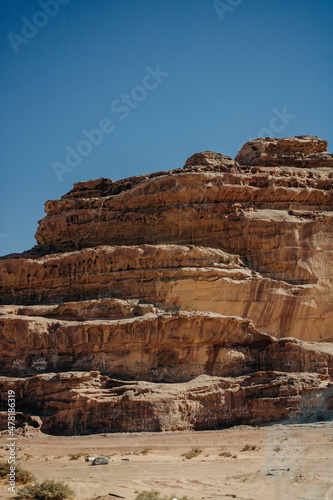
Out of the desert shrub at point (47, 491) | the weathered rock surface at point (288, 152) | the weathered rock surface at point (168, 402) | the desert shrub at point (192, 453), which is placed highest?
the weathered rock surface at point (288, 152)

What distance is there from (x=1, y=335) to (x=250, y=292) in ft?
40.1

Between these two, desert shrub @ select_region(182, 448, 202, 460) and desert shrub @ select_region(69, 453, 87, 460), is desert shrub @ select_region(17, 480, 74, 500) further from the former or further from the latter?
desert shrub @ select_region(182, 448, 202, 460)

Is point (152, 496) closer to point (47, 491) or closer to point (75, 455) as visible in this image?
point (47, 491)

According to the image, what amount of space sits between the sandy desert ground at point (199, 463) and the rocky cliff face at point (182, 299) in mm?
1639

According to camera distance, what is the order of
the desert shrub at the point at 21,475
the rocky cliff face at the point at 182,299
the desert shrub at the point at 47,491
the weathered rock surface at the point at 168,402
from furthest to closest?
1. the rocky cliff face at the point at 182,299
2. the weathered rock surface at the point at 168,402
3. the desert shrub at the point at 21,475
4. the desert shrub at the point at 47,491

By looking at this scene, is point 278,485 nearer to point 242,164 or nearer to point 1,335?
point 1,335

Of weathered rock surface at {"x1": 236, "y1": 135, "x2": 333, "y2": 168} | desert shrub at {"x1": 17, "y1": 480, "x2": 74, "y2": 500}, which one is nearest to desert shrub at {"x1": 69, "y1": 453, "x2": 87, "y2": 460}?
desert shrub at {"x1": 17, "y1": 480, "x2": 74, "y2": 500}

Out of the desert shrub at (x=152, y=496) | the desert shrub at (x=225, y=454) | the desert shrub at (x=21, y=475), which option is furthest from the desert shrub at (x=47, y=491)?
the desert shrub at (x=225, y=454)

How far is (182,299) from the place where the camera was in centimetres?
3231

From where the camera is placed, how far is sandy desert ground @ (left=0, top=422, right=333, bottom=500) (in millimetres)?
17266

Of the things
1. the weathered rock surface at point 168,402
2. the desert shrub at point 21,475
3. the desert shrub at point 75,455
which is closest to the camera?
the desert shrub at point 21,475

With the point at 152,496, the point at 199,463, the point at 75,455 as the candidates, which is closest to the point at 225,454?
the point at 199,463

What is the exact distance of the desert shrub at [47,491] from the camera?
16641 mm

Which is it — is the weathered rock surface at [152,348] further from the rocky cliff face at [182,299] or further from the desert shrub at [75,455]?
the desert shrub at [75,455]
